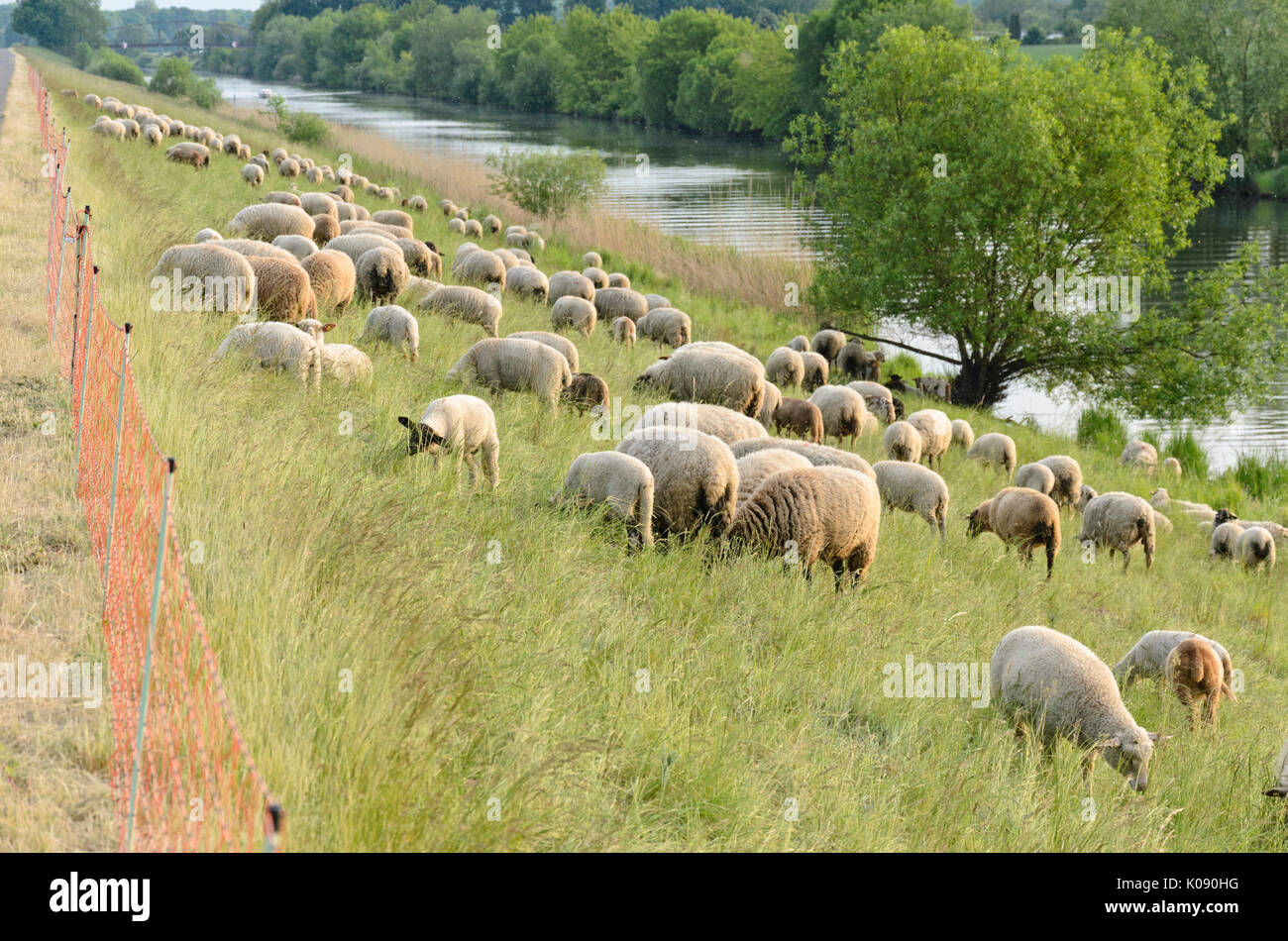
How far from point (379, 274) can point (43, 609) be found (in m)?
11.1

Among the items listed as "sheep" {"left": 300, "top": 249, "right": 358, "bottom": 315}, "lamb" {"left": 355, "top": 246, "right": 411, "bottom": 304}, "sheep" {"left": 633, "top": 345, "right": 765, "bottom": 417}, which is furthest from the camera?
"lamb" {"left": 355, "top": 246, "right": 411, "bottom": 304}

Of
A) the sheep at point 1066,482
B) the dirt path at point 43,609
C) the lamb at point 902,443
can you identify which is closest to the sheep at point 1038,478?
A: the sheep at point 1066,482

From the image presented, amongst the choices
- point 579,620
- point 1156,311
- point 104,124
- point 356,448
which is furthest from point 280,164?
point 579,620

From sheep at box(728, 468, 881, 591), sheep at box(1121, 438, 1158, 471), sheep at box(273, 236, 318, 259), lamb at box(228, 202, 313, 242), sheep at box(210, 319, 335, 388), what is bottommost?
sheep at box(1121, 438, 1158, 471)

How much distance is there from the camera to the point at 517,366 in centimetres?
1163

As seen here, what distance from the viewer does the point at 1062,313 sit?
22875 millimetres

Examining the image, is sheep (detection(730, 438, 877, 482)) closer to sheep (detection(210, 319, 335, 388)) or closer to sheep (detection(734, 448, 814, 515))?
sheep (detection(734, 448, 814, 515))

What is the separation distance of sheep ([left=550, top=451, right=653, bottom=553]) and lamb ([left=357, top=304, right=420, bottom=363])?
16.1 ft

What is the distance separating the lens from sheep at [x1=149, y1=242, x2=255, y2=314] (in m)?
11.7

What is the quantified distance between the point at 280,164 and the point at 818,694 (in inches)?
1141

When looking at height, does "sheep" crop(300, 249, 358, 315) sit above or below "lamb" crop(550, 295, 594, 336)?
above

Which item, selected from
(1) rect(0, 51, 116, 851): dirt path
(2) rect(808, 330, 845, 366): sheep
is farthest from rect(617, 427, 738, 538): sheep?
(2) rect(808, 330, 845, 366): sheep

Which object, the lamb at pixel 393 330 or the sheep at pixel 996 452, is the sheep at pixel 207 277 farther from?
the sheep at pixel 996 452

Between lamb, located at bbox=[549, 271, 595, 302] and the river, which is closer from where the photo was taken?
lamb, located at bbox=[549, 271, 595, 302]
